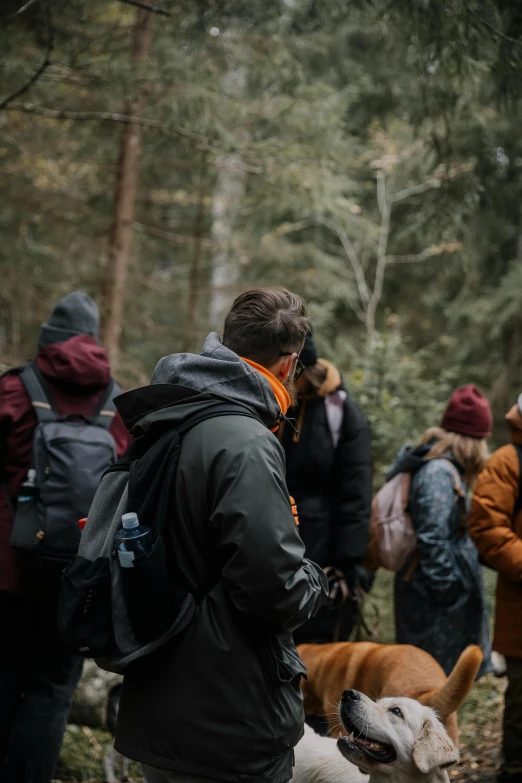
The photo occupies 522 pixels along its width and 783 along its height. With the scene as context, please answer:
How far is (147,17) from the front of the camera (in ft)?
29.1

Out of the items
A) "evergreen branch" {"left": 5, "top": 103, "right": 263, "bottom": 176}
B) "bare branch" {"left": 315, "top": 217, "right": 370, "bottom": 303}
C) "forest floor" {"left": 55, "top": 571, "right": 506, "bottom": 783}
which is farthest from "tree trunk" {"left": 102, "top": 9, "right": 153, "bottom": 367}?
"bare branch" {"left": 315, "top": 217, "right": 370, "bottom": 303}

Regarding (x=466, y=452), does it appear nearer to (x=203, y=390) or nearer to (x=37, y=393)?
(x=37, y=393)

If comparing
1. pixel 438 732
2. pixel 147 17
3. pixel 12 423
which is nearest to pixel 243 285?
pixel 147 17

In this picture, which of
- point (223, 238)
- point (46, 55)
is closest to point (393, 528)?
point (46, 55)

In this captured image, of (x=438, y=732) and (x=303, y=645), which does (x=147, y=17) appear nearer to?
(x=303, y=645)

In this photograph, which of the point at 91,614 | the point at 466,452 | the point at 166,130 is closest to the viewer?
the point at 91,614

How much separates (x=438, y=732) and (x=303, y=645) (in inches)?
61.3

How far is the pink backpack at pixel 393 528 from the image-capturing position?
4742mm

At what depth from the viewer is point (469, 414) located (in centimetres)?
477

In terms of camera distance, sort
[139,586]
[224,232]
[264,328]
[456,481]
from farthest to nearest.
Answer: [224,232]
[456,481]
[264,328]
[139,586]

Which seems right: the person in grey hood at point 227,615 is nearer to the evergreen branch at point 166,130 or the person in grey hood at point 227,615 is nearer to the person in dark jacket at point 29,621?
the person in dark jacket at point 29,621

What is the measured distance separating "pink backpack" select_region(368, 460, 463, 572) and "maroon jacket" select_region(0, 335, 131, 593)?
5.87 ft

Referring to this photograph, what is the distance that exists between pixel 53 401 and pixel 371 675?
2221mm

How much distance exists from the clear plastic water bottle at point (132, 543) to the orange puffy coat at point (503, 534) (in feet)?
8.46
